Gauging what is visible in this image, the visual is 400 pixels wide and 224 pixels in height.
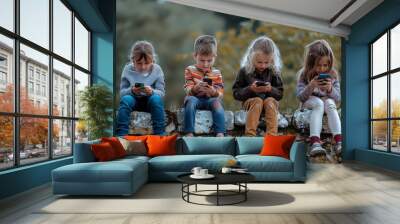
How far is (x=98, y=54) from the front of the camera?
8922 mm

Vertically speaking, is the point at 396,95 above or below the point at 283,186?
above

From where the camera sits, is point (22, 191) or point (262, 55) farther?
point (262, 55)

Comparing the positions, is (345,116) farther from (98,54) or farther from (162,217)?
(162,217)

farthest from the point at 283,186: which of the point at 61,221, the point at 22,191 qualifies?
the point at 22,191

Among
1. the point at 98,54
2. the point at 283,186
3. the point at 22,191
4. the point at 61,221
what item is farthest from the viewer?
the point at 98,54

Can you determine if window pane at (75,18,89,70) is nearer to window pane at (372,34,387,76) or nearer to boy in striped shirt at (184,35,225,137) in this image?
boy in striped shirt at (184,35,225,137)

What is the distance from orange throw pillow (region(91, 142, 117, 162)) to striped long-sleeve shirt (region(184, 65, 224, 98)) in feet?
11.2

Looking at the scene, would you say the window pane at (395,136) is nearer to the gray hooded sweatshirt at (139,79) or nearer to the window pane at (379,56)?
the window pane at (379,56)

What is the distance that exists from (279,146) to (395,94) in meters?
3.50

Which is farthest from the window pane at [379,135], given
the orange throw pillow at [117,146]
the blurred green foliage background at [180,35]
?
the orange throw pillow at [117,146]

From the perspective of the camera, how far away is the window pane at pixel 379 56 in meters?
8.70

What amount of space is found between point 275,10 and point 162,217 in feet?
21.4

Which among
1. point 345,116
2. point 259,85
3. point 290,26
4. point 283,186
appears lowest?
point 283,186

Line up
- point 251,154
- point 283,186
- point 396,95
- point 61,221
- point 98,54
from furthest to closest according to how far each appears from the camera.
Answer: point 98,54 < point 396,95 < point 251,154 < point 283,186 < point 61,221
